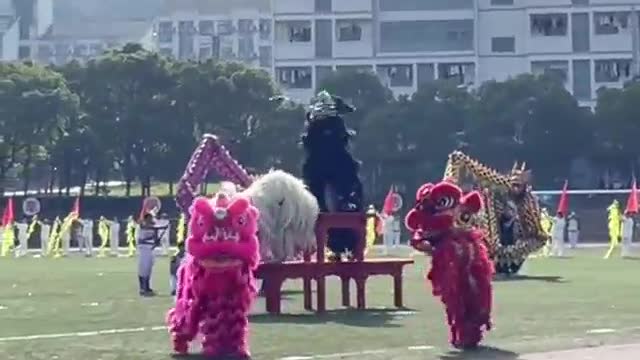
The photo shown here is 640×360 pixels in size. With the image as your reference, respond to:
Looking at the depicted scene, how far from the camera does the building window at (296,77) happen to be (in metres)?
92.3

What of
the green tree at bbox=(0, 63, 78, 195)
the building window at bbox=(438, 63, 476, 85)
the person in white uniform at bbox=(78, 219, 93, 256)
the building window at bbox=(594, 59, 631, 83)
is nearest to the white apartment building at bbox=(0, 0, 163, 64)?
the building window at bbox=(438, 63, 476, 85)

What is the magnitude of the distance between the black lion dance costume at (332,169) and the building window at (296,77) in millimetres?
69977

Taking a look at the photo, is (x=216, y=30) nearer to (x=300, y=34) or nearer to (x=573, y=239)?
(x=300, y=34)

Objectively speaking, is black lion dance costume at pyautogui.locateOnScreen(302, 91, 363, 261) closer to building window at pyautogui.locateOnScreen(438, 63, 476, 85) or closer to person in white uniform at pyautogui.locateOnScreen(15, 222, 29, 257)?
person in white uniform at pyautogui.locateOnScreen(15, 222, 29, 257)

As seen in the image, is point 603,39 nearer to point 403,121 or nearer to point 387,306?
point 403,121

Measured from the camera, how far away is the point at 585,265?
37906 mm

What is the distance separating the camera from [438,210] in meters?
16.0

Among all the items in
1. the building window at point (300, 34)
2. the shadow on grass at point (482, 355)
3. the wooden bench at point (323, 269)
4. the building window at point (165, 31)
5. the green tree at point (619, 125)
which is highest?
the building window at point (165, 31)

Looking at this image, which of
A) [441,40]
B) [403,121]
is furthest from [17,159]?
[441,40]

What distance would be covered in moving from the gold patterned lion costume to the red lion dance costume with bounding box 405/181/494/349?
13.9 meters

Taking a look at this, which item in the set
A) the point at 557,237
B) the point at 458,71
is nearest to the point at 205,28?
the point at 458,71

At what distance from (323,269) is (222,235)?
6037 millimetres

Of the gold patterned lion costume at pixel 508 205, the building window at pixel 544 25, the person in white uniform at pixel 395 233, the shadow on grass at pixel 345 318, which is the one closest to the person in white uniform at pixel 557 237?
the person in white uniform at pixel 395 233

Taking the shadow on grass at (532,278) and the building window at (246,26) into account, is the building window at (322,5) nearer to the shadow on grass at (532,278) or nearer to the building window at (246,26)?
the building window at (246,26)
